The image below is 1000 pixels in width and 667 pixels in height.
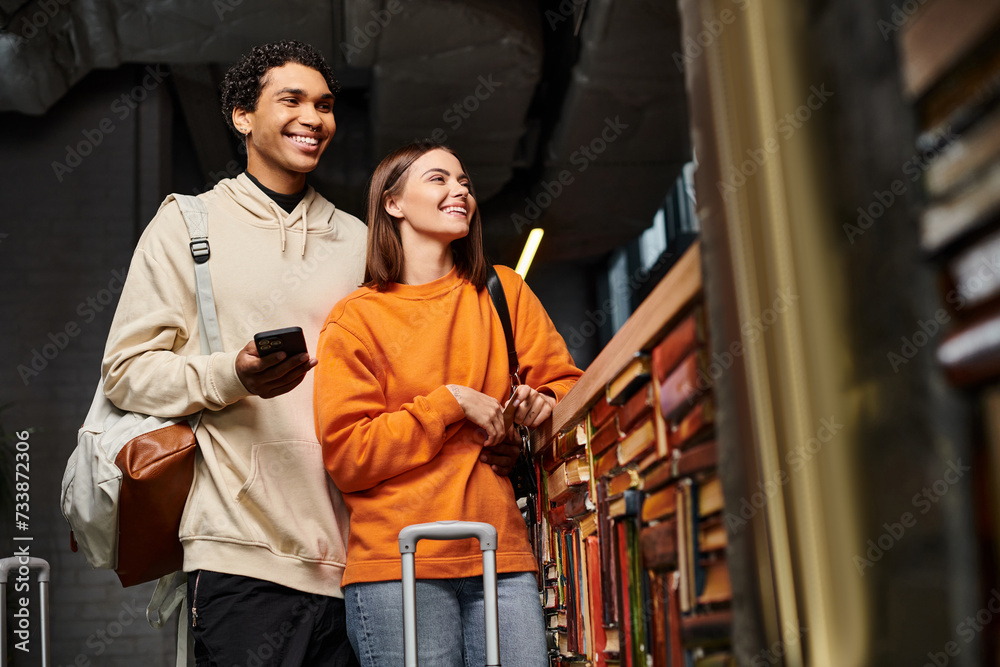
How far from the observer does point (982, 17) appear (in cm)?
54

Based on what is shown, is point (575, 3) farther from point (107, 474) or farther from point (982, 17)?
point (982, 17)

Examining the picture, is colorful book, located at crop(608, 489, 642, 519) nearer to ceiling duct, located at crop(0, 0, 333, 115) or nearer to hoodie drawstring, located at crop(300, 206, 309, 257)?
hoodie drawstring, located at crop(300, 206, 309, 257)

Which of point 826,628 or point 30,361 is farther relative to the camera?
point 30,361

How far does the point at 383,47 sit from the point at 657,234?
432 centimetres

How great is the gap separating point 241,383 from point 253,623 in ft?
1.41

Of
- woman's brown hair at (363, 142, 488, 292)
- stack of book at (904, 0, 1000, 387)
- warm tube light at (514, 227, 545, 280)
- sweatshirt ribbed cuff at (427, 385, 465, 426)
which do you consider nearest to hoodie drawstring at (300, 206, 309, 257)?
woman's brown hair at (363, 142, 488, 292)

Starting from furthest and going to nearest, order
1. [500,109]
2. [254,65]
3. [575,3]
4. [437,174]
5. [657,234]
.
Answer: [657,234], [500,109], [575,3], [254,65], [437,174]

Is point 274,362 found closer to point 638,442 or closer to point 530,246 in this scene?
point 638,442

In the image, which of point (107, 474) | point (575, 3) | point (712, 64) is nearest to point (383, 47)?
point (575, 3)

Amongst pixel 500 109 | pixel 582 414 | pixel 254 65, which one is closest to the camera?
pixel 582 414

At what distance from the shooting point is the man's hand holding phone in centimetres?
152

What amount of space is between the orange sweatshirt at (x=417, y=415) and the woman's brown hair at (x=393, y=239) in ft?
0.14

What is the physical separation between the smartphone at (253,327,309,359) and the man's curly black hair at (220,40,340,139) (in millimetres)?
754

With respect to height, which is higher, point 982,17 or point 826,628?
point 982,17
